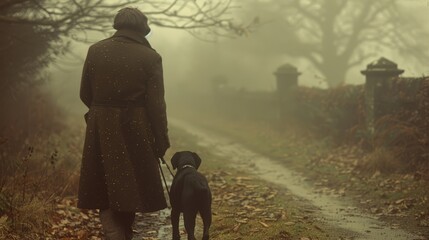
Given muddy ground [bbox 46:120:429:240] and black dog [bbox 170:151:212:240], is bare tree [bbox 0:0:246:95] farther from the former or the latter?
black dog [bbox 170:151:212:240]

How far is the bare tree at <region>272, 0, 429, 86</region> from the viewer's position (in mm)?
27812

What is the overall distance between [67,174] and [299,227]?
14.0 ft

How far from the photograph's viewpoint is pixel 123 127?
454cm

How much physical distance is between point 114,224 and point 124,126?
0.95 meters

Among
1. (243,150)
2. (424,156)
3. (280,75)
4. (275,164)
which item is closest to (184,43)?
(280,75)

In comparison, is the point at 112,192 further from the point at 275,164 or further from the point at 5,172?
the point at 275,164

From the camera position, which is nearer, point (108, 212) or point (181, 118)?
point (108, 212)

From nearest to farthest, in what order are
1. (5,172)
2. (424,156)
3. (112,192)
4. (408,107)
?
(112,192) → (5,172) → (424,156) → (408,107)

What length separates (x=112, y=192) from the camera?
4.49m

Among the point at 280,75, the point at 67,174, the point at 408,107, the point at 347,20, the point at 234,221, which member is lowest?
the point at 234,221

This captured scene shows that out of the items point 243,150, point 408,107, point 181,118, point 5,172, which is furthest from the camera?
point 181,118

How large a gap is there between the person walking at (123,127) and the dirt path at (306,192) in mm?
2944

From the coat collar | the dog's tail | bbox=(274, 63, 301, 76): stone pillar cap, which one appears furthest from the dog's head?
bbox=(274, 63, 301, 76): stone pillar cap

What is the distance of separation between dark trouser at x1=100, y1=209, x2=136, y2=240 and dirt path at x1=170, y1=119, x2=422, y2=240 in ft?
9.59
